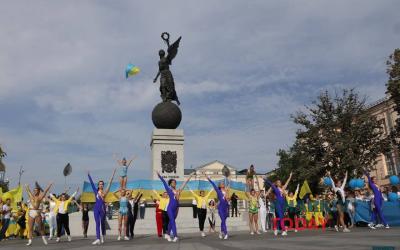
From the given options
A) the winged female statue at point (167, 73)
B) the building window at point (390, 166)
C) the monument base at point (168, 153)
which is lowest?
the monument base at point (168, 153)

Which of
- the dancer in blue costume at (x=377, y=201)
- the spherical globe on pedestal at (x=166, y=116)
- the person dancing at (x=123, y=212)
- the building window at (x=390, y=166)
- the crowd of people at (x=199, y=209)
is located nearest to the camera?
the crowd of people at (x=199, y=209)

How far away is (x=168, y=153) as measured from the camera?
24484 millimetres

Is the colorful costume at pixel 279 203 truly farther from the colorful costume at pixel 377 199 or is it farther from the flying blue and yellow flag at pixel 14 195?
the flying blue and yellow flag at pixel 14 195

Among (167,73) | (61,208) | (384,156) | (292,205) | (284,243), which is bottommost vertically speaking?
(284,243)

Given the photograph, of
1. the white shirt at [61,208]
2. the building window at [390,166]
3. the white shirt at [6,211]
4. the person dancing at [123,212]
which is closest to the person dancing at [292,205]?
the person dancing at [123,212]

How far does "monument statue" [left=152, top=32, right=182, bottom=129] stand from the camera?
2547cm

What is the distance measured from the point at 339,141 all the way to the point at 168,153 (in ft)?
49.6

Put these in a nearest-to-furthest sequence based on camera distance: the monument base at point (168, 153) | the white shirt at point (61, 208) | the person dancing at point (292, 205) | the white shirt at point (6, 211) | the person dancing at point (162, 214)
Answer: the white shirt at point (61, 208) → the person dancing at point (162, 214) → the white shirt at point (6, 211) → the person dancing at point (292, 205) → the monument base at point (168, 153)

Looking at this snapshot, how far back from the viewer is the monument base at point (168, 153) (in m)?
24.3

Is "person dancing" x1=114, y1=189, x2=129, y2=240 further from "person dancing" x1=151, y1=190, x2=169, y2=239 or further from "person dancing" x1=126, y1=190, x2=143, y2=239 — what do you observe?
"person dancing" x1=151, y1=190, x2=169, y2=239

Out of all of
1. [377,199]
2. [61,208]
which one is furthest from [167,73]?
[377,199]

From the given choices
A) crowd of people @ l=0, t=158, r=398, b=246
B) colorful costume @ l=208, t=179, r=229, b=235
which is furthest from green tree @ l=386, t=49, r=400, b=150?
colorful costume @ l=208, t=179, r=229, b=235

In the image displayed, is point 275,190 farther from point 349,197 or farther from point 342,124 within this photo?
point 342,124

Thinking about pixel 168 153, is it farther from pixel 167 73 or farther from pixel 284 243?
pixel 284 243
